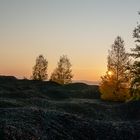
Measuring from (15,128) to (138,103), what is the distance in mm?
34647

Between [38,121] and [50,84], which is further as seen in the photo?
[50,84]

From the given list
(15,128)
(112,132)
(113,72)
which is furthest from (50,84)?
(15,128)

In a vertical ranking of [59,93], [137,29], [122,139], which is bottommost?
[122,139]

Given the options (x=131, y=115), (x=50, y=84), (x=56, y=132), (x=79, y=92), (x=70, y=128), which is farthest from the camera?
(x=50, y=84)

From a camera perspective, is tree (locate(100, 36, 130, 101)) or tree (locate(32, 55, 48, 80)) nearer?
tree (locate(100, 36, 130, 101))

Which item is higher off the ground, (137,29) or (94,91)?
(137,29)

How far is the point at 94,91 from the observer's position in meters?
90.3

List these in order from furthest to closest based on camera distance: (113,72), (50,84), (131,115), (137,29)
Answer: (50,84) < (113,72) < (137,29) < (131,115)

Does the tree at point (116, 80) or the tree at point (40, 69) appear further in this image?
the tree at point (40, 69)

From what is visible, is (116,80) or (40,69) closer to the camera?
(116,80)

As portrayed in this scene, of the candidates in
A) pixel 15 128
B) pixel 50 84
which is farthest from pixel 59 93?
pixel 15 128

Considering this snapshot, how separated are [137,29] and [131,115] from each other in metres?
13.2

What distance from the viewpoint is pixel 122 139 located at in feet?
107

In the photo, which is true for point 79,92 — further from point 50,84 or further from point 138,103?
point 138,103
